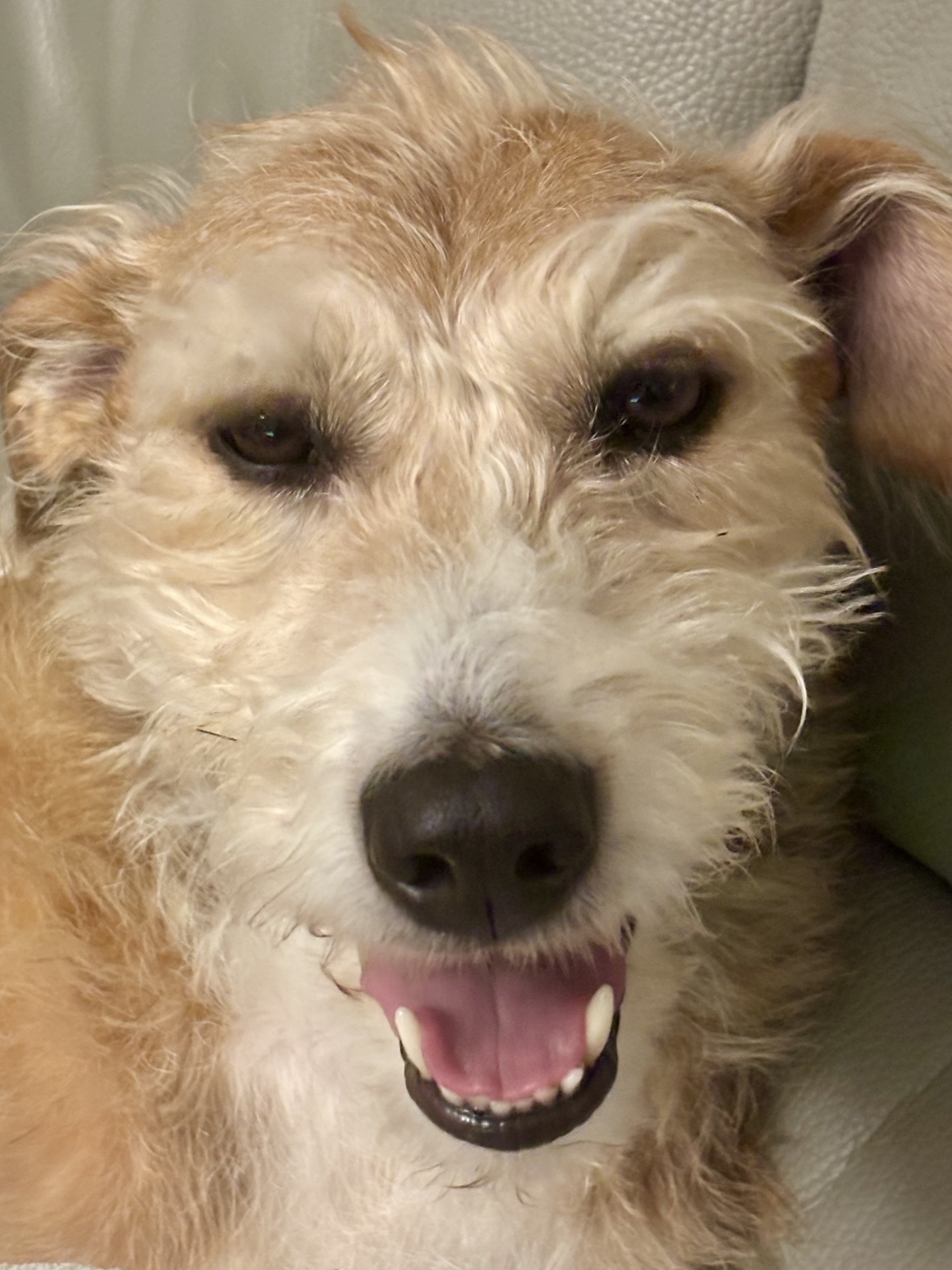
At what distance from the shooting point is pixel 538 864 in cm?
90

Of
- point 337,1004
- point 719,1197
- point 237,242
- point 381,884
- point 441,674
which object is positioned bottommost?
point 719,1197

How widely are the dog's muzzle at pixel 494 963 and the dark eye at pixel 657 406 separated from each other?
1.31 feet

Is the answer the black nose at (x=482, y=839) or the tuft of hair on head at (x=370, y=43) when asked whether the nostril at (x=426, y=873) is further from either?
the tuft of hair on head at (x=370, y=43)

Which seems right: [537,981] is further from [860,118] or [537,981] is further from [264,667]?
[860,118]

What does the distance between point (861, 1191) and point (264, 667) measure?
75 centimetres

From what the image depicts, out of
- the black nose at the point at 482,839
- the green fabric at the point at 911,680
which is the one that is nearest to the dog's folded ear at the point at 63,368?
the black nose at the point at 482,839

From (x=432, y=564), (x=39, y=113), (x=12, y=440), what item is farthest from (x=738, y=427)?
(x=39, y=113)

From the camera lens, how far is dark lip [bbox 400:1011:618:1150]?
991 millimetres

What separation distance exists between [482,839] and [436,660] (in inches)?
5.6

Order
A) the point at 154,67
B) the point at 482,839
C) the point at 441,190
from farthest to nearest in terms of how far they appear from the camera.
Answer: the point at 154,67 → the point at 441,190 → the point at 482,839

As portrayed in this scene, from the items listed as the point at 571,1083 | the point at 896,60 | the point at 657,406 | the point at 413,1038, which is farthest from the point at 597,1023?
the point at 896,60

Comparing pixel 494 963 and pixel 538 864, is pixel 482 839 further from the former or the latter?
pixel 494 963

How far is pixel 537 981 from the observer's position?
3.35 feet

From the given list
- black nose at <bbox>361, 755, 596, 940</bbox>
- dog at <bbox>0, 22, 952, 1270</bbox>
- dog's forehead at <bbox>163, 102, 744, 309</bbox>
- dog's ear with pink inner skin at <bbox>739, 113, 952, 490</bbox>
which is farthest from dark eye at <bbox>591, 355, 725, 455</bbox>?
black nose at <bbox>361, 755, 596, 940</bbox>
